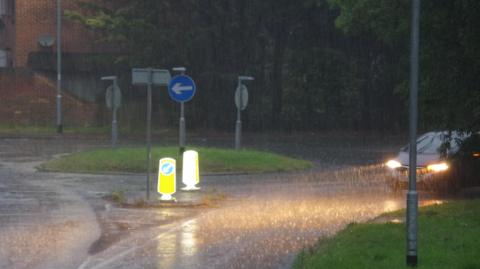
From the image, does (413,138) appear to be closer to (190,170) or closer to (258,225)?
(258,225)

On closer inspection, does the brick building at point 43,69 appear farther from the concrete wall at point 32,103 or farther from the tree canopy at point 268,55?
the tree canopy at point 268,55

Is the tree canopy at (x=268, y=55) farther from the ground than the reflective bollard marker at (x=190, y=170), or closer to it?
farther from the ground

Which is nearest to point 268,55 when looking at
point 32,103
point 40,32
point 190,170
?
point 40,32

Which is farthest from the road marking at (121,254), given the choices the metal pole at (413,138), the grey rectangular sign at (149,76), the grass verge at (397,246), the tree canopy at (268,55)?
the tree canopy at (268,55)

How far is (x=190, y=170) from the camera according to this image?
20.9m

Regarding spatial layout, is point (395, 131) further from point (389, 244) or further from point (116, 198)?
point (389, 244)

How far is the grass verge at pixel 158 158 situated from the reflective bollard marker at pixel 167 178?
7.00m

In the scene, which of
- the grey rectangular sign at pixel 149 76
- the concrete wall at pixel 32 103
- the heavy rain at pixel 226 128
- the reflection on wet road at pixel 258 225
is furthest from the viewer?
the concrete wall at pixel 32 103

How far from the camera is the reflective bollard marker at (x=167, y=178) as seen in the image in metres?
18.5

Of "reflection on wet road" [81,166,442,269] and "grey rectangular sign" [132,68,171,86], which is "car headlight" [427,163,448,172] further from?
"grey rectangular sign" [132,68,171,86]

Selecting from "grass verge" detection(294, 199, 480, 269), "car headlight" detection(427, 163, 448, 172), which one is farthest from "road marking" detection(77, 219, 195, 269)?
"car headlight" detection(427, 163, 448, 172)

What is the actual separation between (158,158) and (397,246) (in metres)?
15.3

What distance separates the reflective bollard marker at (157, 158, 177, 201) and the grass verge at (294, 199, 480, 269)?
5284mm

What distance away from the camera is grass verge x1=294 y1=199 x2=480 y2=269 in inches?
419
